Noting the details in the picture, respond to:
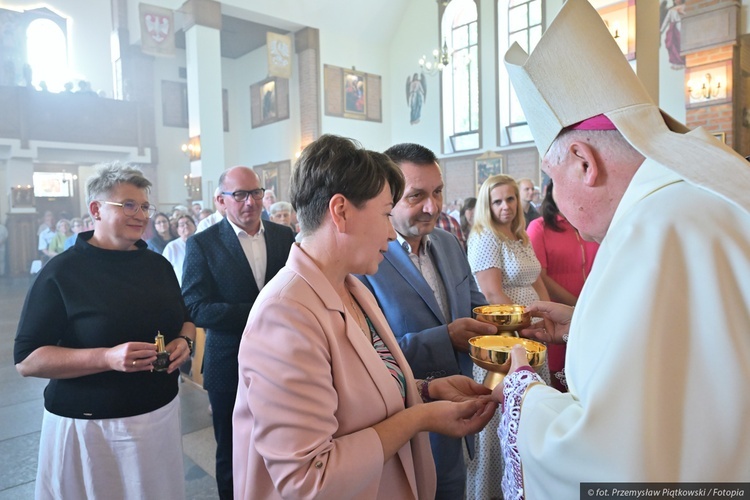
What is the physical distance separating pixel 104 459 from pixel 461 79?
53.5 ft

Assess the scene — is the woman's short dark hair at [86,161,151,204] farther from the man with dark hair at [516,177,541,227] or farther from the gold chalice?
the man with dark hair at [516,177,541,227]

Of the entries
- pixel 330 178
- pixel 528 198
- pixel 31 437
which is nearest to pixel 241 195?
pixel 330 178

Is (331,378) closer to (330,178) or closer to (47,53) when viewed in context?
(330,178)

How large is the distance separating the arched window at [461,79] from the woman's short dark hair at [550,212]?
13486 mm

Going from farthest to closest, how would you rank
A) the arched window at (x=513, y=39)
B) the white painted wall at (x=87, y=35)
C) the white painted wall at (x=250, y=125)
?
the white painted wall at (x=250, y=125)
the white painted wall at (x=87, y=35)
the arched window at (x=513, y=39)

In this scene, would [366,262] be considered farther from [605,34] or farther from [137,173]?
[137,173]

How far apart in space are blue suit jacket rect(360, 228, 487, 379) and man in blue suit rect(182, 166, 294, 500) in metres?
1.03

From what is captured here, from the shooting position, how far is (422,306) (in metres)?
1.96

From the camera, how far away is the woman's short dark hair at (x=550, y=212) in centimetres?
308

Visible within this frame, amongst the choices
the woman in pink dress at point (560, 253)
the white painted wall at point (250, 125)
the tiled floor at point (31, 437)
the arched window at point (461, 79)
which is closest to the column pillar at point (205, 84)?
the white painted wall at point (250, 125)

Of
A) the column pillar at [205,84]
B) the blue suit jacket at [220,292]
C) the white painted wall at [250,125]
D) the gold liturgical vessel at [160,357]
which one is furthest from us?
the white painted wall at [250,125]

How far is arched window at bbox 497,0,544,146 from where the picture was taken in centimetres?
1480

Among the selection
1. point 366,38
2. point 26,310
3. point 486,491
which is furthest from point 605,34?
point 366,38

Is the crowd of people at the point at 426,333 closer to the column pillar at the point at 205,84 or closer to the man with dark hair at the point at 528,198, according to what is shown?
the man with dark hair at the point at 528,198
